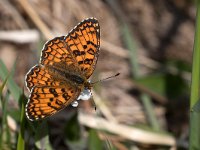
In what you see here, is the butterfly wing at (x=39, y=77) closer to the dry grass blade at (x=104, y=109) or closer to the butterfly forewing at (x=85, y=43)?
the butterfly forewing at (x=85, y=43)

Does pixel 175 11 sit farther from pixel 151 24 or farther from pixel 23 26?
pixel 23 26

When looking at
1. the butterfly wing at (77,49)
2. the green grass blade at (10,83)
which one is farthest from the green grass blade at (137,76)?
the green grass blade at (10,83)

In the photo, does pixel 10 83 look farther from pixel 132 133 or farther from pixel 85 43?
pixel 132 133

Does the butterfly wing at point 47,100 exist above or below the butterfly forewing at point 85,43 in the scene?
below

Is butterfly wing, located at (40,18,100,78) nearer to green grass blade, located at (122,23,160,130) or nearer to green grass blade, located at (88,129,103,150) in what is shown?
green grass blade, located at (88,129,103,150)

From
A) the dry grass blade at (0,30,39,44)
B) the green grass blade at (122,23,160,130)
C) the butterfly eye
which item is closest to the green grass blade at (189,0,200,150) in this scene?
the butterfly eye
